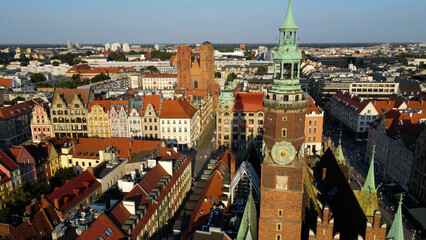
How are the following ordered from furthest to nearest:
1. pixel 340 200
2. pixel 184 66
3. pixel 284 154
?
pixel 184 66, pixel 340 200, pixel 284 154

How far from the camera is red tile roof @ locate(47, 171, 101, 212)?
153 feet

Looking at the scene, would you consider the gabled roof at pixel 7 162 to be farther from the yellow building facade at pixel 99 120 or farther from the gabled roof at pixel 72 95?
the gabled roof at pixel 72 95

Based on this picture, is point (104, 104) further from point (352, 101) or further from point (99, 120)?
point (352, 101)

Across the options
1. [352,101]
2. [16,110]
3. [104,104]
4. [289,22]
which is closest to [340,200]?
[289,22]

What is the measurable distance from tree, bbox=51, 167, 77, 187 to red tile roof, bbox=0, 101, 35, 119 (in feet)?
168

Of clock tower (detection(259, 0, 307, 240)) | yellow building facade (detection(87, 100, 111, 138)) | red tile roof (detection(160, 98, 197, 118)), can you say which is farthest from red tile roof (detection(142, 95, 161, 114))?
clock tower (detection(259, 0, 307, 240))

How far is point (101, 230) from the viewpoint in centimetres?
3666

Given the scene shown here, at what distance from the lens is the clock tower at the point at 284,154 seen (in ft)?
102

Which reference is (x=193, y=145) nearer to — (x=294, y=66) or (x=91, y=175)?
(x=91, y=175)

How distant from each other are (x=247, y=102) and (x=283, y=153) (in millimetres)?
63276

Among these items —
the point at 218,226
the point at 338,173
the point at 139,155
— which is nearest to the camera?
the point at 218,226

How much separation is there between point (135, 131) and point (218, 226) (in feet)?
204

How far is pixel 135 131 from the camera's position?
9488cm

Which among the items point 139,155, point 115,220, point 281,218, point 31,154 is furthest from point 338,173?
point 31,154
